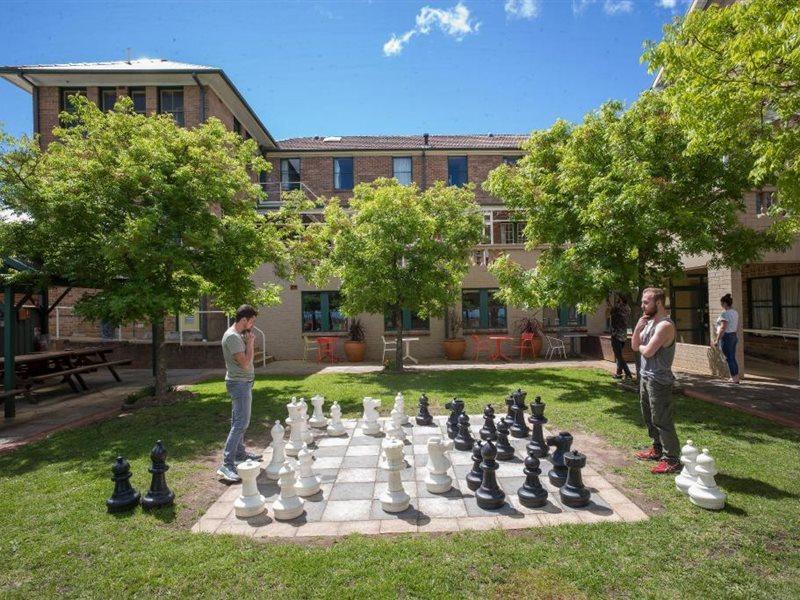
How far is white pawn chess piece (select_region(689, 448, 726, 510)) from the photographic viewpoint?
3.86 metres

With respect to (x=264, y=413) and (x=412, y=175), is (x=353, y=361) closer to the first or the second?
(x=264, y=413)

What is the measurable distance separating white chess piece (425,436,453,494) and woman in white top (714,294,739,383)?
8643 millimetres

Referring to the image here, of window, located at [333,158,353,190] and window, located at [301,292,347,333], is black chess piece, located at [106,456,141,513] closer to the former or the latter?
window, located at [301,292,347,333]

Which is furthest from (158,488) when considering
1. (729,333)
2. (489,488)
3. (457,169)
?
(457,169)

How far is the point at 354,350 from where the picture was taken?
16.7 m

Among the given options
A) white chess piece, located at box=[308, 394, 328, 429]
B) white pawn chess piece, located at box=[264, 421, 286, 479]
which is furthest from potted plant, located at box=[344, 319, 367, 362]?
white pawn chess piece, located at box=[264, 421, 286, 479]

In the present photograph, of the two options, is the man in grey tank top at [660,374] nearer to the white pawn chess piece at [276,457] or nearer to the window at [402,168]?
the white pawn chess piece at [276,457]

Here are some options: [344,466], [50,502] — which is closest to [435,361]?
[344,466]

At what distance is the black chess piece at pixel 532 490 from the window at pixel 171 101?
65.6 feet

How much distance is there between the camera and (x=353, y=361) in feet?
54.8

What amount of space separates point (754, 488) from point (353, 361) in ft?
44.0

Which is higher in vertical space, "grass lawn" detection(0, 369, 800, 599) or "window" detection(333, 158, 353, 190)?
"window" detection(333, 158, 353, 190)

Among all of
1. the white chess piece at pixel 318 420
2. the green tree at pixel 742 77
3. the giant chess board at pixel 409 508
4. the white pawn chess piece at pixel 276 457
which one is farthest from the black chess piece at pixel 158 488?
the green tree at pixel 742 77

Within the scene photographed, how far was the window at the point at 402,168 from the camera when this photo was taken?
77.3 feet
